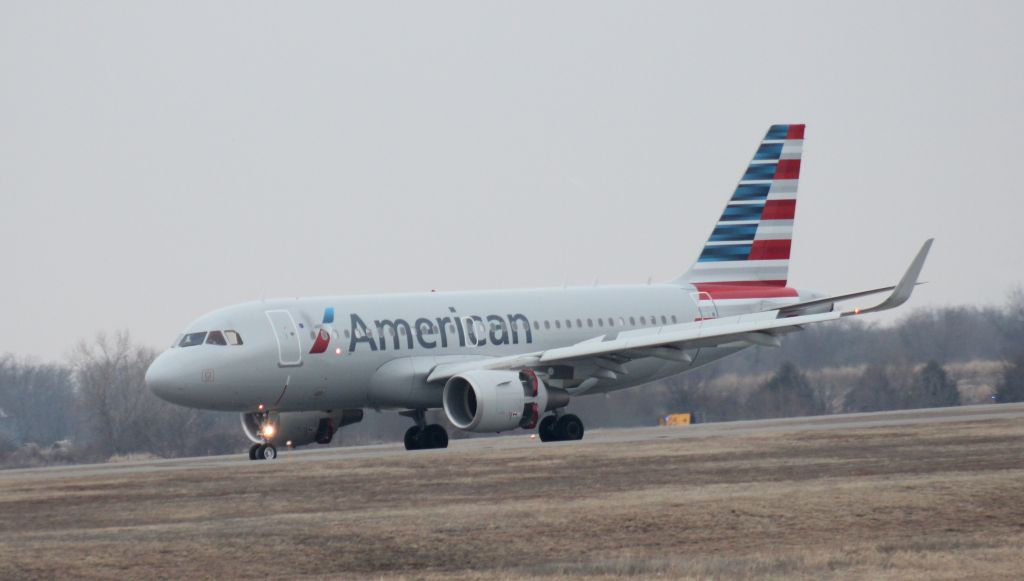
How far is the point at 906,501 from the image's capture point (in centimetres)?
2369

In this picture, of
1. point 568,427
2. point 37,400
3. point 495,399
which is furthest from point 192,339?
point 37,400

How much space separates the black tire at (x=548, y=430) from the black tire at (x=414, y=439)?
2868 millimetres

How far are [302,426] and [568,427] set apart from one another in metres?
6.31

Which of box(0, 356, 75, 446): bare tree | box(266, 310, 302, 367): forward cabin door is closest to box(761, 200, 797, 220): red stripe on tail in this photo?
box(266, 310, 302, 367): forward cabin door

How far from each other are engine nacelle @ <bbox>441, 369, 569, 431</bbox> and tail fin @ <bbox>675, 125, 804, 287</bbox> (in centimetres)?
972

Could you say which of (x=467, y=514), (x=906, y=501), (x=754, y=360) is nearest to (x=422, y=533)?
(x=467, y=514)

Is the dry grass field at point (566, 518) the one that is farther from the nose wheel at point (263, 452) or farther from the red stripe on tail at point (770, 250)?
the red stripe on tail at point (770, 250)

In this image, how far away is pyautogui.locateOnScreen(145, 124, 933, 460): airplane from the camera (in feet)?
126

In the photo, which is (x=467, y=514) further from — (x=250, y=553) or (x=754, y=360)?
(x=754, y=360)

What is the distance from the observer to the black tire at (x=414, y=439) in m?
41.9

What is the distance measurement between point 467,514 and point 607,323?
20.6 meters

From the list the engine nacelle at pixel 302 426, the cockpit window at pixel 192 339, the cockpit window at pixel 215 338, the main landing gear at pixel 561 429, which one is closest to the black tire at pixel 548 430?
the main landing gear at pixel 561 429

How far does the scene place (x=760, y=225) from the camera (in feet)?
160

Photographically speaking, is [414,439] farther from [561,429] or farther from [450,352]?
[561,429]
